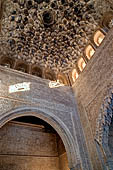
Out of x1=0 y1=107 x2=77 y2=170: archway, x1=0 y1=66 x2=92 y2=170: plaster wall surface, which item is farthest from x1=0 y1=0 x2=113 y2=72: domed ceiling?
x1=0 y1=107 x2=77 y2=170: archway

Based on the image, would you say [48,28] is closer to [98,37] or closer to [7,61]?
[98,37]

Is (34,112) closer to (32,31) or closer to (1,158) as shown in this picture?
(1,158)

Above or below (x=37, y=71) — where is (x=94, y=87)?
below

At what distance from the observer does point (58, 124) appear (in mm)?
4840

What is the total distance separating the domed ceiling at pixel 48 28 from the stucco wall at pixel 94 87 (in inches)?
55.3

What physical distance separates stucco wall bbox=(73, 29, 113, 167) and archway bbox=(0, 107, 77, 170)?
2.18ft

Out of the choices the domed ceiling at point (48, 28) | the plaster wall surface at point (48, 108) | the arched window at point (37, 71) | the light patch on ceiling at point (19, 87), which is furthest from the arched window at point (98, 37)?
the light patch on ceiling at point (19, 87)

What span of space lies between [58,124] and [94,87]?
205 centimetres

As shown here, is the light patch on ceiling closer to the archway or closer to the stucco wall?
the archway

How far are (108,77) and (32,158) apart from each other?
5.04 m

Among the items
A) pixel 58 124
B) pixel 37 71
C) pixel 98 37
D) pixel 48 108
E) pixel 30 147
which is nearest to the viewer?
pixel 58 124

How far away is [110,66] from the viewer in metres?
4.54

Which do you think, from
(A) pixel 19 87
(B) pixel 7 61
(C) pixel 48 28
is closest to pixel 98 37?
(C) pixel 48 28

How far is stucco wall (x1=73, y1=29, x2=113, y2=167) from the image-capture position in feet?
14.9
